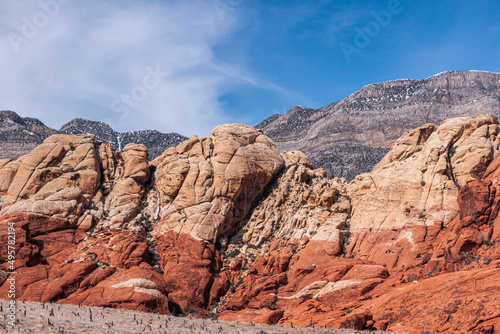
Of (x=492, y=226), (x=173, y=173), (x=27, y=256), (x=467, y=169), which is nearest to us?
(x=492, y=226)

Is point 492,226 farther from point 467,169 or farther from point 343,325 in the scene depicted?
point 343,325

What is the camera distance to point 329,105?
15962 centimetres

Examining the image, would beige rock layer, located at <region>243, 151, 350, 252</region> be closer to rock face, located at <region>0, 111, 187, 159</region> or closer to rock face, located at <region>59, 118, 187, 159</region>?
rock face, located at <region>0, 111, 187, 159</region>

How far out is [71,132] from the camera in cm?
12475

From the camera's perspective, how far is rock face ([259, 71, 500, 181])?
123 meters

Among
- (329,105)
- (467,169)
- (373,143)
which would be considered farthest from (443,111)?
(467,169)

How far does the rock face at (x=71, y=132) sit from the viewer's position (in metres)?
111

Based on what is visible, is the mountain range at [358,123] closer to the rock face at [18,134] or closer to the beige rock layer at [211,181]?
the rock face at [18,134]

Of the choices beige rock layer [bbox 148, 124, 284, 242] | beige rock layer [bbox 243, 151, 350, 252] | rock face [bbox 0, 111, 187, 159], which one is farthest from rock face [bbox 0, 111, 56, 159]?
beige rock layer [bbox 243, 151, 350, 252]

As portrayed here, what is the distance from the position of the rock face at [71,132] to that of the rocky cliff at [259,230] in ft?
253

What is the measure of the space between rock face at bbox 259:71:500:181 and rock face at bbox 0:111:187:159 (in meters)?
40.5

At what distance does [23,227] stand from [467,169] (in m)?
34.5

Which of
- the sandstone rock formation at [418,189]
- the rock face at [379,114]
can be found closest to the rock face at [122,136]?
the rock face at [379,114]

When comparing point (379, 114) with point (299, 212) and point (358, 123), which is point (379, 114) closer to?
point (358, 123)
